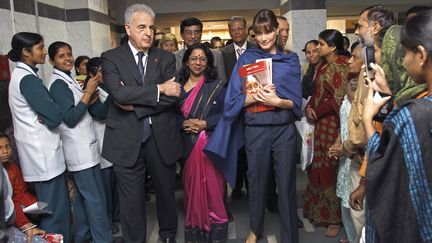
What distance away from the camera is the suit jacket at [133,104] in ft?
8.37

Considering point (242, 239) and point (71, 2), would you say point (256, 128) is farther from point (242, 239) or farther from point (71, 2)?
point (71, 2)

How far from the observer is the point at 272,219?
345cm

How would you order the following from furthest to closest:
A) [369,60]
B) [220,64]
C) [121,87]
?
[220,64]
[121,87]
[369,60]

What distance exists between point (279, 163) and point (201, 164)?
0.60m

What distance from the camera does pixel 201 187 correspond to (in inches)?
116

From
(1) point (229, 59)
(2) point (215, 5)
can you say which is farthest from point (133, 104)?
(2) point (215, 5)

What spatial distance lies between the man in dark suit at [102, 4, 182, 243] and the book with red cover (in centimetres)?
48

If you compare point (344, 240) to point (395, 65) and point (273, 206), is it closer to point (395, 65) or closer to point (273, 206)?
point (273, 206)

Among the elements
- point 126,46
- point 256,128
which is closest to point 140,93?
point 126,46

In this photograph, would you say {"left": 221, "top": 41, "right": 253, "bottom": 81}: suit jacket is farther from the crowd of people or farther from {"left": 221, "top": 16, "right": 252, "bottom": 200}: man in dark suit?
the crowd of people

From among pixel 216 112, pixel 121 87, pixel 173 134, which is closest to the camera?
pixel 121 87

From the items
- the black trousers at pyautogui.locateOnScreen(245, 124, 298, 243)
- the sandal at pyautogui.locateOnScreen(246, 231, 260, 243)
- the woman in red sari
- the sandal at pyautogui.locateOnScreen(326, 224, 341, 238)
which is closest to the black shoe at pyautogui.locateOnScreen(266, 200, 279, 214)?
the woman in red sari

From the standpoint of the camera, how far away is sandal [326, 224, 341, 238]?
3.06 metres

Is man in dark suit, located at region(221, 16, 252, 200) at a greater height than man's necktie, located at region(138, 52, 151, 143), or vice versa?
man in dark suit, located at region(221, 16, 252, 200)
